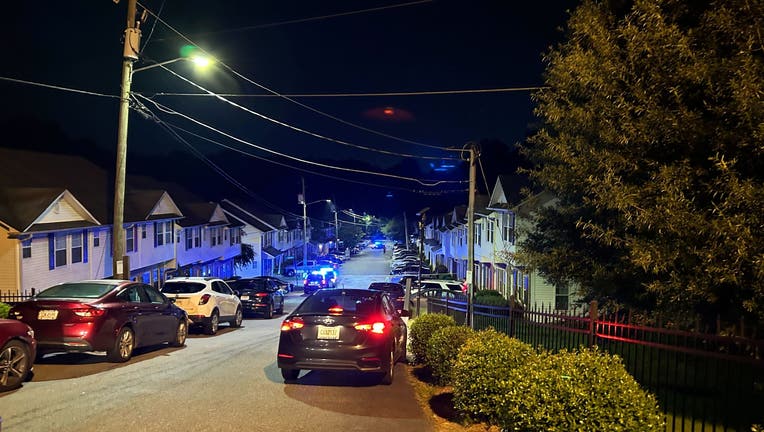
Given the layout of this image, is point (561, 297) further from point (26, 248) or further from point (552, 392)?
point (552, 392)

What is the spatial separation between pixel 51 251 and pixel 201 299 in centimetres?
976

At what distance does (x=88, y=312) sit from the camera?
9.84 metres

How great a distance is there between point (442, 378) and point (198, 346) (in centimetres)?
694

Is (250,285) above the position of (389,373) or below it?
below

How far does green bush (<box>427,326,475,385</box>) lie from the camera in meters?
8.69

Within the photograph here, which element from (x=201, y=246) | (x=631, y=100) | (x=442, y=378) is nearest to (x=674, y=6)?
(x=631, y=100)

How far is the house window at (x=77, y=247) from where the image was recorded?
2484 cm

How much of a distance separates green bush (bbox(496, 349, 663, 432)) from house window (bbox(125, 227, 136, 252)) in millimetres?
28520

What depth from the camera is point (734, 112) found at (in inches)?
234

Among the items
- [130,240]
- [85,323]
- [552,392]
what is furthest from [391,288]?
[552,392]

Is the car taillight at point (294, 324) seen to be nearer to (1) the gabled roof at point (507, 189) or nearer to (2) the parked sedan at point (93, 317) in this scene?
(2) the parked sedan at point (93, 317)

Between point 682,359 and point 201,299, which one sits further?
point 201,299

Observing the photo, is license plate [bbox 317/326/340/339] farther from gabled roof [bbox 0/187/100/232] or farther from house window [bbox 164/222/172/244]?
house window [bbox 164/222/172/244]

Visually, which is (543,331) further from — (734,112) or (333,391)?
(734,112)
